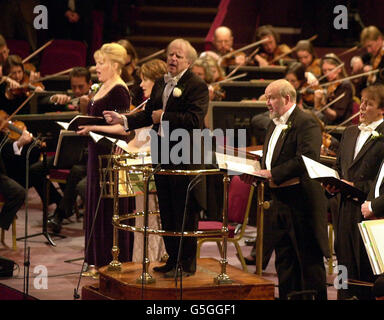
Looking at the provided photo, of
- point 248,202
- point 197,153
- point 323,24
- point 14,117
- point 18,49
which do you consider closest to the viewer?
point 197,153

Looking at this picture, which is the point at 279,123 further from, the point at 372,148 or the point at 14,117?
the point at 14,117

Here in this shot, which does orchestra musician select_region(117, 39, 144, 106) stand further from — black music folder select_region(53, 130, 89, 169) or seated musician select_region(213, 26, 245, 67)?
seated musician select_region(213, 26, 245, 67)

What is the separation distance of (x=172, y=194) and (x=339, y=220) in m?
1.10

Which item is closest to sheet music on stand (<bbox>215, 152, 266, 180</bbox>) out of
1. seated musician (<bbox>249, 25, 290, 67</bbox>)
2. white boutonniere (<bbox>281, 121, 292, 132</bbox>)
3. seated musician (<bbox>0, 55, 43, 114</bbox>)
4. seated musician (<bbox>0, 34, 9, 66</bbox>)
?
white boutonniere (<bbox>281, 121, 292, 132</bbox>)

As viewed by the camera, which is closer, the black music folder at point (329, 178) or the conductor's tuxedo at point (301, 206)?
the black music folder at point (329, 178)

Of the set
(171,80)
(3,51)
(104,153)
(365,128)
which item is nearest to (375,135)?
(365,128)

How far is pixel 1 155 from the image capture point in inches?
303

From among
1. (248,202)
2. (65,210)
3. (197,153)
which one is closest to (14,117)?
(65,210)

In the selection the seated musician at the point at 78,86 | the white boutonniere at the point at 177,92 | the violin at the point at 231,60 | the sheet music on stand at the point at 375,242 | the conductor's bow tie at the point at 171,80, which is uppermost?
the violin at the point at 231,60

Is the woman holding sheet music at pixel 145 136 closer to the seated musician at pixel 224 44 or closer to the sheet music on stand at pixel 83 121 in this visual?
the sheet music on stand at pixel 83 121

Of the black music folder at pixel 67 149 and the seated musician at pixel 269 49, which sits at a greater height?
the seated musician at pixel 269 49

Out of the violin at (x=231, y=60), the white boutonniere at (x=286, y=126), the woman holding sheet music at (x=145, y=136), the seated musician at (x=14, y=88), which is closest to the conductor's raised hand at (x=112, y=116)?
the woman holding sheet music at (x=145, y=136)

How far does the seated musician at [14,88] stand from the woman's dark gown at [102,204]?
2.09 m

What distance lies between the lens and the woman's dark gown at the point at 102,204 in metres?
6.45
